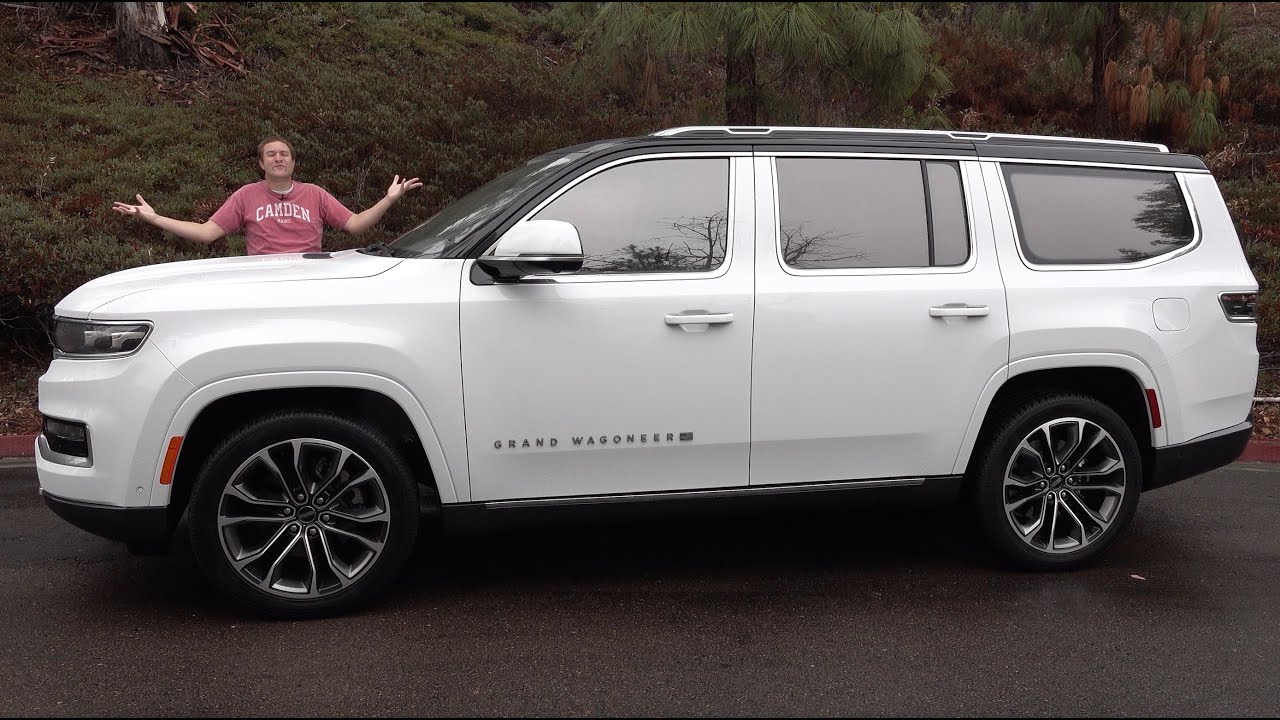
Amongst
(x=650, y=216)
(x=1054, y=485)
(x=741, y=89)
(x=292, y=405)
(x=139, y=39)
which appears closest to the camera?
(x=292, y=405)

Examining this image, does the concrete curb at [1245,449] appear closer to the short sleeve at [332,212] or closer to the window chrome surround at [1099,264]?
the short sleeve at [332,212]

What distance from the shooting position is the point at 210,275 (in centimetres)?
420

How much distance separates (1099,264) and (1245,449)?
10.5 feet

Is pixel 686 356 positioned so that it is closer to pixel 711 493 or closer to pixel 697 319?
pixel 697 319

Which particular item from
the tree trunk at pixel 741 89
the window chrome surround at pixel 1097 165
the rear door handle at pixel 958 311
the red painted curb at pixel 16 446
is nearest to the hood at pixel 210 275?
the rear door handle at pixel 958 311

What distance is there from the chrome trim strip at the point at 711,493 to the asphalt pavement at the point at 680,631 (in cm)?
17

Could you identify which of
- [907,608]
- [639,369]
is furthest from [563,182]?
[907,608]

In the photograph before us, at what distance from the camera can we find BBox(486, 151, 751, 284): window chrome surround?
4230 mm

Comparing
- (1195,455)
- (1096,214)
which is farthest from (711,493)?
(1195,455)

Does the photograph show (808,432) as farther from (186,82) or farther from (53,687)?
(186,82)

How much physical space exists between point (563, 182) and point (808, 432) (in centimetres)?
143

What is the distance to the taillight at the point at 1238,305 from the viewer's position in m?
4.84

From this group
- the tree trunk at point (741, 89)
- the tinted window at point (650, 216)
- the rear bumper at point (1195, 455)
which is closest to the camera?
the tinted window at point (650, 216)

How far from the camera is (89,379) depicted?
12.9ft
